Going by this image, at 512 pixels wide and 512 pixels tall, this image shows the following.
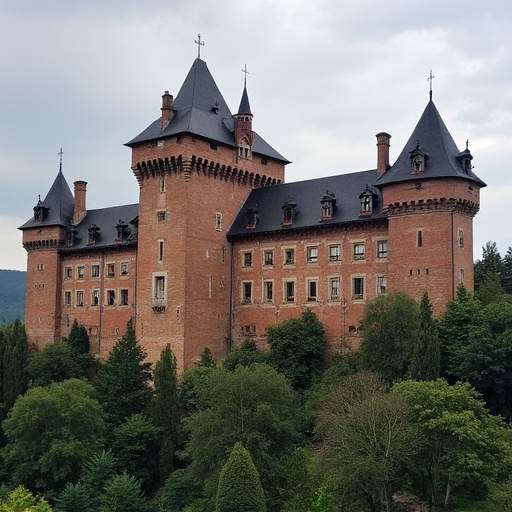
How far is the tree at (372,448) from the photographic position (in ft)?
131

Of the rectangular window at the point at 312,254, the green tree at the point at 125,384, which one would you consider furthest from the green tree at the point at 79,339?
the rectangular window at the point at 312,254

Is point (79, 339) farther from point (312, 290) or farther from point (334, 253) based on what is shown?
point (334, 253)

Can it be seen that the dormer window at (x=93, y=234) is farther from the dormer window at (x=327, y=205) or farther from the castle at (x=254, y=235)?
the dormer window at (x=327, y=205)

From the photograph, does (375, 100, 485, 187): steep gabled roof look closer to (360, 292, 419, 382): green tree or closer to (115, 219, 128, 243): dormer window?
(360, 292, 419, 382): green tree

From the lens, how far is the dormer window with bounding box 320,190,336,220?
2458 inches

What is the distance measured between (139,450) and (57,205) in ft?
114

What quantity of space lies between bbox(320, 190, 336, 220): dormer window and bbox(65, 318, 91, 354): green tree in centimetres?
2536

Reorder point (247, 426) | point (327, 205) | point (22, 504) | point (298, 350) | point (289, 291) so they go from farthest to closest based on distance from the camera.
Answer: point (289, 291) → point (327, 205) → point (298, 350) → point (247, 426) → point (22, 504)

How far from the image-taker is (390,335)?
51.7m

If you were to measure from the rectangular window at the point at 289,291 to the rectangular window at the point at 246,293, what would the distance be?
11.3 ft

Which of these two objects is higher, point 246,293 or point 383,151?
point 383,151

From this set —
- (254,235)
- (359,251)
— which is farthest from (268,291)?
(359,251)

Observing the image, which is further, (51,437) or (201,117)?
(201,117)

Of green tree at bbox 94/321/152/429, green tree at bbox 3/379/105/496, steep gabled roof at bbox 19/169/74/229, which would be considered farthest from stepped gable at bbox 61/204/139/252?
green tree at bbox 3/379/105/496
